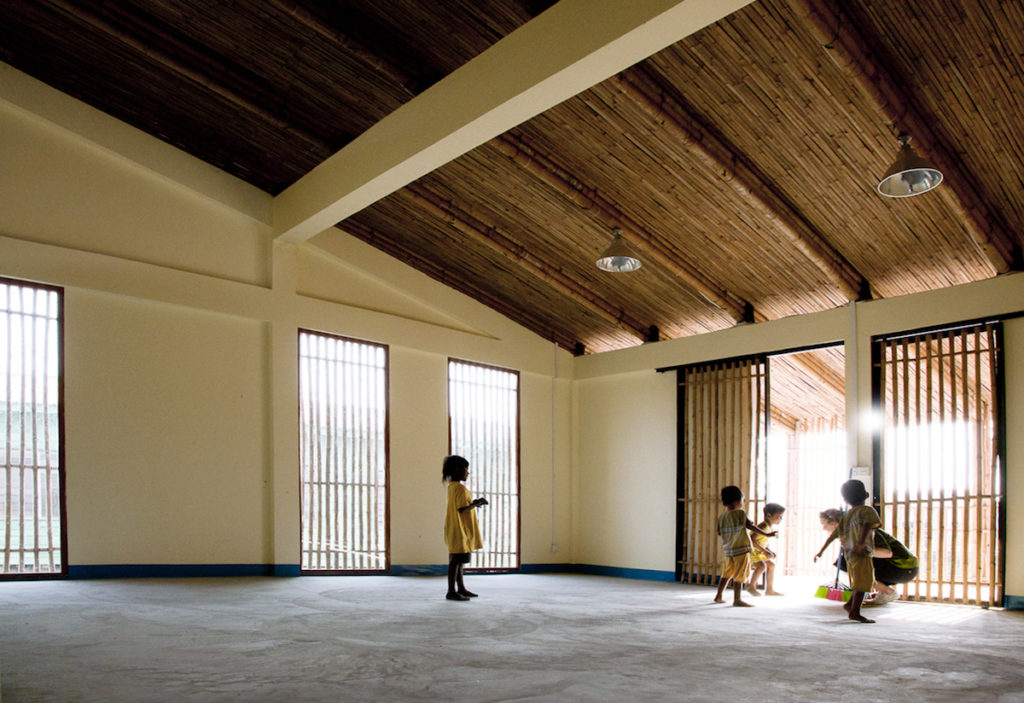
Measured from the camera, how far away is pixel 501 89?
22.4ft

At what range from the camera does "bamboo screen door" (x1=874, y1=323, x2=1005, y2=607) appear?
26.4 feet

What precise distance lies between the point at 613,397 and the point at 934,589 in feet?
16.2

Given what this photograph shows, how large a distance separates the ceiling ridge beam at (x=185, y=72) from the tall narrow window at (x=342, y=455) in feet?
7.88

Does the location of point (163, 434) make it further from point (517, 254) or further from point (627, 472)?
point (627, 472)

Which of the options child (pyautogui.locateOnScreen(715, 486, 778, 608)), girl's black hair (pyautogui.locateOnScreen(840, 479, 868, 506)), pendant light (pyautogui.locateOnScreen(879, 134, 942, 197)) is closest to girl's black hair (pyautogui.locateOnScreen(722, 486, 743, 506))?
child (pyautogui.locateOnScreen(715, 486, 778, 608))

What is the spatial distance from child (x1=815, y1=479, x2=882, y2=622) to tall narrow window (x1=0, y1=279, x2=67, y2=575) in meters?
7.10

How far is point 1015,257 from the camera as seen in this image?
7996 millimetres

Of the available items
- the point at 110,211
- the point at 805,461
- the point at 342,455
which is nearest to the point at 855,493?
the point at 342,455

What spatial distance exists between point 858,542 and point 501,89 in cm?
459

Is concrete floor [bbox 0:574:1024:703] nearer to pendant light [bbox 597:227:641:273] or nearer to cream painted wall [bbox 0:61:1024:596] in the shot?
cream painted wall [bbox 0:61:1024:596]

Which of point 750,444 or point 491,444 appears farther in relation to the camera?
point 491,444

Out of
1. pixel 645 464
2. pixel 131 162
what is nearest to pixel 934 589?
pixel 645 464

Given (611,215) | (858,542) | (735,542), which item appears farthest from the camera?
(611,215)

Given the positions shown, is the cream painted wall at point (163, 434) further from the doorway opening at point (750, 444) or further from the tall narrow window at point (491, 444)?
the doorway opening at point (750, 444)
